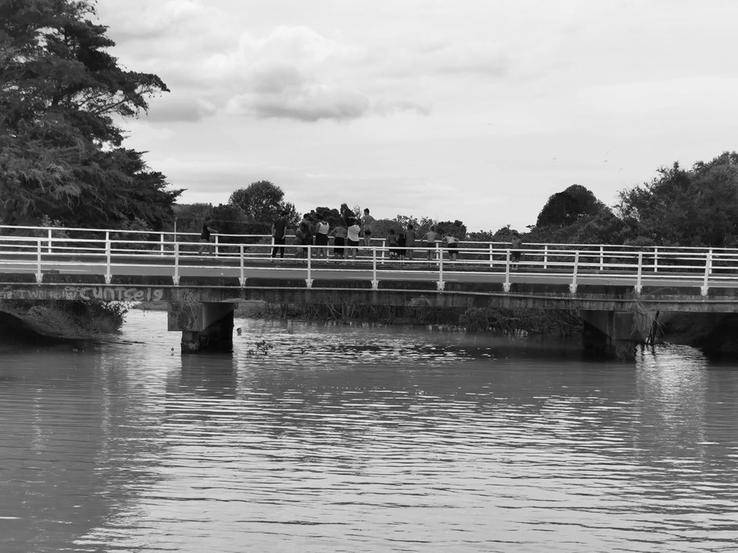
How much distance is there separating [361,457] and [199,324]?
1633 cm

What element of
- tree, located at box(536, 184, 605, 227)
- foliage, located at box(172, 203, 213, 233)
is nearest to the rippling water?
foliage, located at box(172, 203, 213, 233)

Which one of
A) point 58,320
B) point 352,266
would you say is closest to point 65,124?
point 58,320

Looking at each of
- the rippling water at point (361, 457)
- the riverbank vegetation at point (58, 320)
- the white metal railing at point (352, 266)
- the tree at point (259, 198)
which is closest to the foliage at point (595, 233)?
the white metal railing at point (352, 266)

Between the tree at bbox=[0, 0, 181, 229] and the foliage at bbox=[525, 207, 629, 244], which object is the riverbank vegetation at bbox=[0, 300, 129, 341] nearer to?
the tree at bbox=[0, 0, 181, 229]

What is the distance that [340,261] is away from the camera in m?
37.5

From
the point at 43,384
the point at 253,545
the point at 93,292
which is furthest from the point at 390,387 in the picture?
the point at 253,545

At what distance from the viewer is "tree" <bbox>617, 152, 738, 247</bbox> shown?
5281 centimetres

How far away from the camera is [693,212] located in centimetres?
5347

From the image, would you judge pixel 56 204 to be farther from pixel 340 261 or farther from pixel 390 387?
pixel 390 387

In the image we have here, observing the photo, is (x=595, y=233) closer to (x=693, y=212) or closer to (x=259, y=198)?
(x=693, y=212)

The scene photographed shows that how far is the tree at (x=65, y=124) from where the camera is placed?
45.8 m

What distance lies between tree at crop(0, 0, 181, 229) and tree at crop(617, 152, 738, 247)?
23.8 meters

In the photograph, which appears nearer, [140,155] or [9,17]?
[9,17]

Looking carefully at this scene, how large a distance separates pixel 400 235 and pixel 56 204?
15.4 meters
